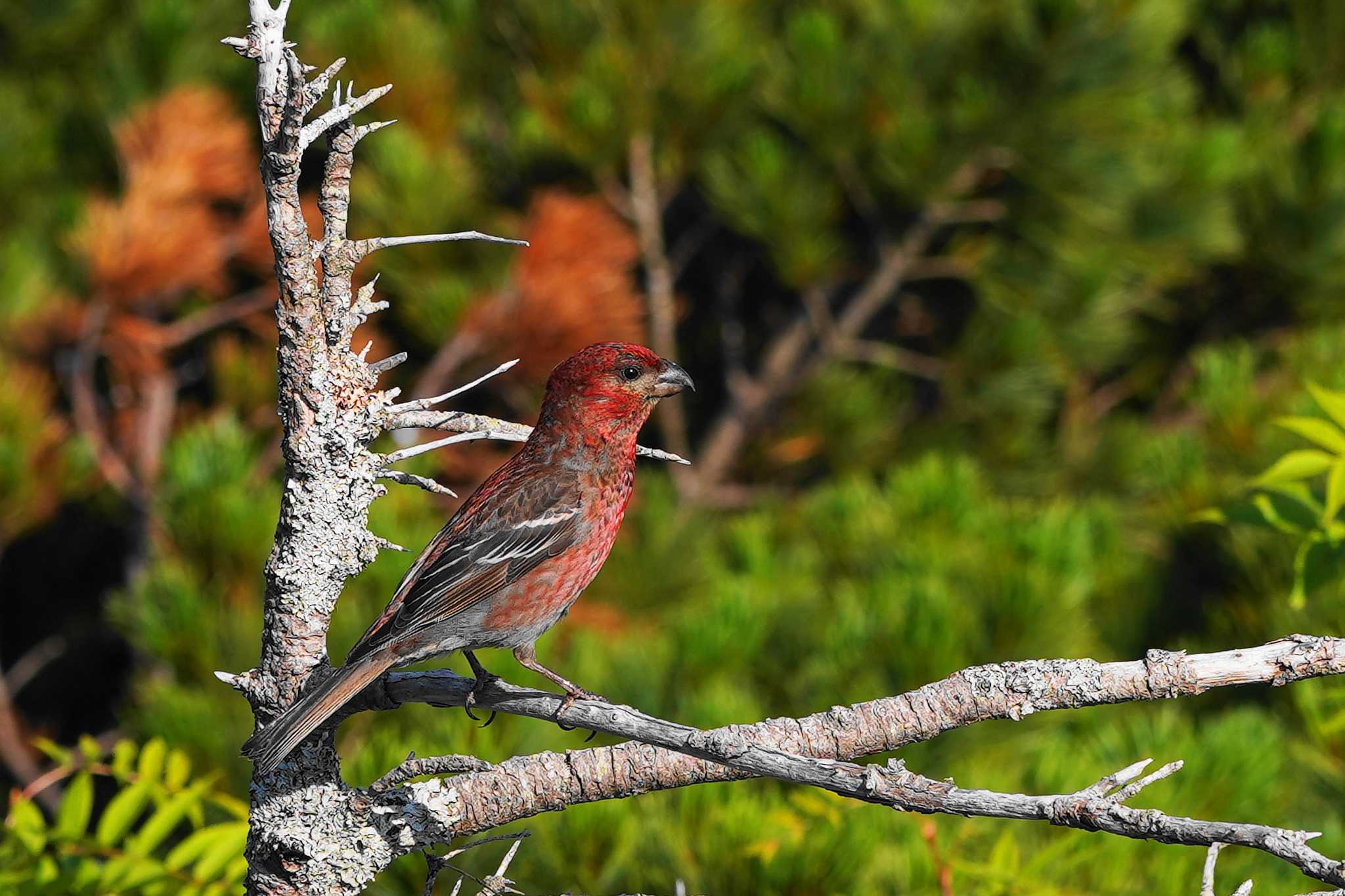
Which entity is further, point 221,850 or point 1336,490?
point 221,850

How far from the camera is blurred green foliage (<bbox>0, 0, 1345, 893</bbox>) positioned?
3.49 meters

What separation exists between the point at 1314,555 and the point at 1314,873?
3.52 ft

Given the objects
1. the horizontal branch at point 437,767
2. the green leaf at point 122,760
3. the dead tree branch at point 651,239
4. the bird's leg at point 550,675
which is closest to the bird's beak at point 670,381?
the bird's leg at point 550,675

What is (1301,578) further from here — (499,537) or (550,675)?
(499,537)

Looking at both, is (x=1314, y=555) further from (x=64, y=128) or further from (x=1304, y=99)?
(x=64, y=128)

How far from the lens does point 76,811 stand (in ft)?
8.41

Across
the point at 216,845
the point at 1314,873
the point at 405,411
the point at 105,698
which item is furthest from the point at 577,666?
the point at 105,698

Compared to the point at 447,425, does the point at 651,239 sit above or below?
above

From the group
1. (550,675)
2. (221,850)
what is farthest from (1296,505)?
(221,850)

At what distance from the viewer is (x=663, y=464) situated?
5.69m

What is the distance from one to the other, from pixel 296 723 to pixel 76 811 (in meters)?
1.05

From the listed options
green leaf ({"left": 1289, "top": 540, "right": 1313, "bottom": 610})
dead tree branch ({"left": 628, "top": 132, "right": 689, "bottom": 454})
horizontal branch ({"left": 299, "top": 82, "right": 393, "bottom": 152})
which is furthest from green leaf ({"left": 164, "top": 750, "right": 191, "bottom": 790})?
dead tree branch ({"left": 628, "top": 132, "right": 689, "bottom": 454})

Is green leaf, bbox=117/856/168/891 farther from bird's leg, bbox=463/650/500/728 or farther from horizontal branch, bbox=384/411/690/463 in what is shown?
horizontal branch, bbox=384/411/690/463

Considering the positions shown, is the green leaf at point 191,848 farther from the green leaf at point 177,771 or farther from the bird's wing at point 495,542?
the bird's wing at point 495,542
